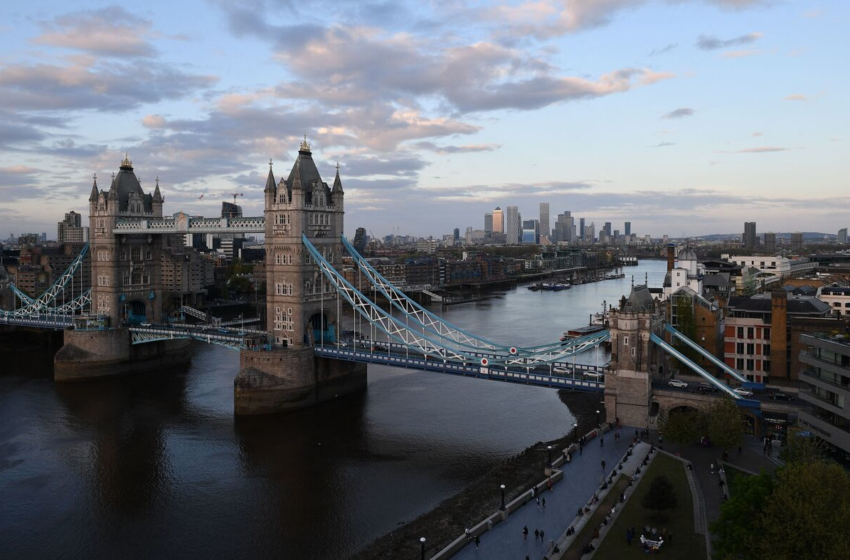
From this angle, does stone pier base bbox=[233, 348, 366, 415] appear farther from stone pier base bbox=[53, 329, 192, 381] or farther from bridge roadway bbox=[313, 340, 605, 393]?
stone pier base bbox=[53, 329, 192, 381]

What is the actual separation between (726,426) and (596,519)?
487 inches

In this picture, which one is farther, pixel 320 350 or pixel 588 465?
pixel 320 350

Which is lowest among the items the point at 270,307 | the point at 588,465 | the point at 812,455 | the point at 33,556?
the point at 33,556

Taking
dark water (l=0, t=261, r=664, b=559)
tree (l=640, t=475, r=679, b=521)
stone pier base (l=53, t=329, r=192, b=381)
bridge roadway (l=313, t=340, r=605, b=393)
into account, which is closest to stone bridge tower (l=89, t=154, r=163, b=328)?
stone pier base (l=53, t=329, r=192, b=381)

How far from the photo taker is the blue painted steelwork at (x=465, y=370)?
49438mm

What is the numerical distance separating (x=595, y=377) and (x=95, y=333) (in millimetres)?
57359

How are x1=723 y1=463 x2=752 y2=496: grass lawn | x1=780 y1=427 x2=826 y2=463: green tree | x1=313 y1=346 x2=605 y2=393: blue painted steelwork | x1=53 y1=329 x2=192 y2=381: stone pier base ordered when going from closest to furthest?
x1=780 y1=427 x2=826 y2=463: green tree
x1=723 y1=463 x2=752 y2=496: grass lawn
x1=313 y1=346 x2=605 y2=393: blue painted steelwork
x1=53 y1=329 x2=192 y2=381: stone pier base

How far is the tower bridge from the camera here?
48.4m

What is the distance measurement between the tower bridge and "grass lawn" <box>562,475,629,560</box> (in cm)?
1091

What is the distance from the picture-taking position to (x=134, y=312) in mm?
84188

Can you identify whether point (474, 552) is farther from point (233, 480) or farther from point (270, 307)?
point (270, 307)

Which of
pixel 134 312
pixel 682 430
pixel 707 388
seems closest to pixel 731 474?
pixel 682 430

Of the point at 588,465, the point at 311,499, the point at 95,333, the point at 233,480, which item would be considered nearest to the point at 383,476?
the point at 311,499

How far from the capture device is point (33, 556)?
3484 centimetres
